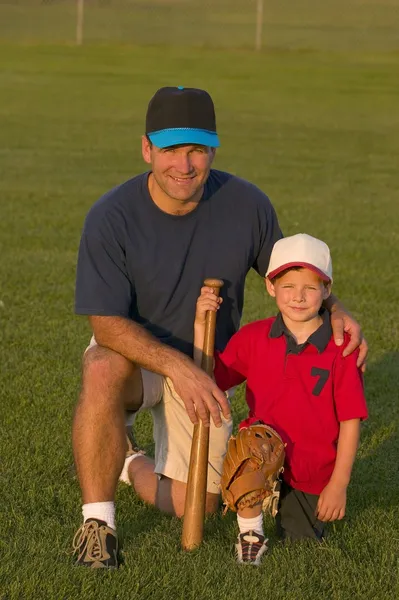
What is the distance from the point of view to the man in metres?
4.93

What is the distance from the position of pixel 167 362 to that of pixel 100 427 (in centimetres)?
37

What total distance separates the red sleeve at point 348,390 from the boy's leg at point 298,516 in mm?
383

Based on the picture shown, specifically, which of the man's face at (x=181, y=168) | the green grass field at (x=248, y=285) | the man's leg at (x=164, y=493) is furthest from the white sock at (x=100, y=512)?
the man's face at (x=181, y=168)

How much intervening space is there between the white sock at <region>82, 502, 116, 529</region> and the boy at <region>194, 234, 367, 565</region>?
499 millimetres

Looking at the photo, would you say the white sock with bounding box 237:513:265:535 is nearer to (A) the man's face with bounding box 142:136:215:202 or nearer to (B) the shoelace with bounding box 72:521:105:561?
(B) the shoelace with bounding box 72:521:105:561

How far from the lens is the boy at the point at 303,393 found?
483 centimetres

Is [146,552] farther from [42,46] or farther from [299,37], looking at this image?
[299,37]

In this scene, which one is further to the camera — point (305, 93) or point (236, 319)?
point (305, 93)

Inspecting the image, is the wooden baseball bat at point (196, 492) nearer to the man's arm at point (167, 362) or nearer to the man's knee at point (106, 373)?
the man's arm at point (167, 362)

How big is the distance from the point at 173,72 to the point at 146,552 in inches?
1058

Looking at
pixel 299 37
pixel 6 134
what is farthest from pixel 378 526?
pixel 299 37

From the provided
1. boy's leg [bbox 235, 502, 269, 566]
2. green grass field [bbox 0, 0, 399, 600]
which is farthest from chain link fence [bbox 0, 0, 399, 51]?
boy's leg [bbox 235, 502, 269, 566]

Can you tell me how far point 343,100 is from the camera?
27.4 meters

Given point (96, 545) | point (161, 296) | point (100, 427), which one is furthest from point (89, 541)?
point (161, 296)
